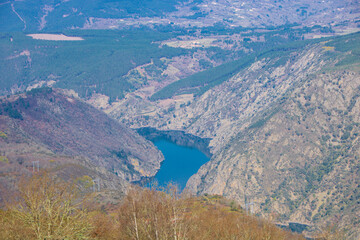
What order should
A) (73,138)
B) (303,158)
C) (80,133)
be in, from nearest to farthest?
(303,158), (73,138), (80,133)

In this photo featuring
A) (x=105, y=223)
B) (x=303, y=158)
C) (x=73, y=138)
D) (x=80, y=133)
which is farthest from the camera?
(x=80, y=133)

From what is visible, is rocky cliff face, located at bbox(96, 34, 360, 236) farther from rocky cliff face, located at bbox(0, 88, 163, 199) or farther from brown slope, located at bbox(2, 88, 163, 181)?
brown slope, located at bbox(2, 88, 163, 181)

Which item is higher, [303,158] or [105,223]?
[105,223]

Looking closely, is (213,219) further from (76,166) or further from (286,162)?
(286,162)

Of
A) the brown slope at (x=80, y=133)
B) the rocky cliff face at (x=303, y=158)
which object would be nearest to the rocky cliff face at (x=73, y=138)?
the brown slope at (x=80, y=133)

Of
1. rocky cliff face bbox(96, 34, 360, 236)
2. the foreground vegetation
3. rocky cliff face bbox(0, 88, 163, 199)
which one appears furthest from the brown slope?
the foreground vegetation

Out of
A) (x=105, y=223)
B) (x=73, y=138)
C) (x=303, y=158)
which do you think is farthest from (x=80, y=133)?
(x=105, y=223)

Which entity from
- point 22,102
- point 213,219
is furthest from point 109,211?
point 22,102

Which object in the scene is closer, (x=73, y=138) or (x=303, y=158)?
(x=303, y=158)

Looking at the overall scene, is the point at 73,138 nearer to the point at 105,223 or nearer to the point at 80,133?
the point at 80,133
